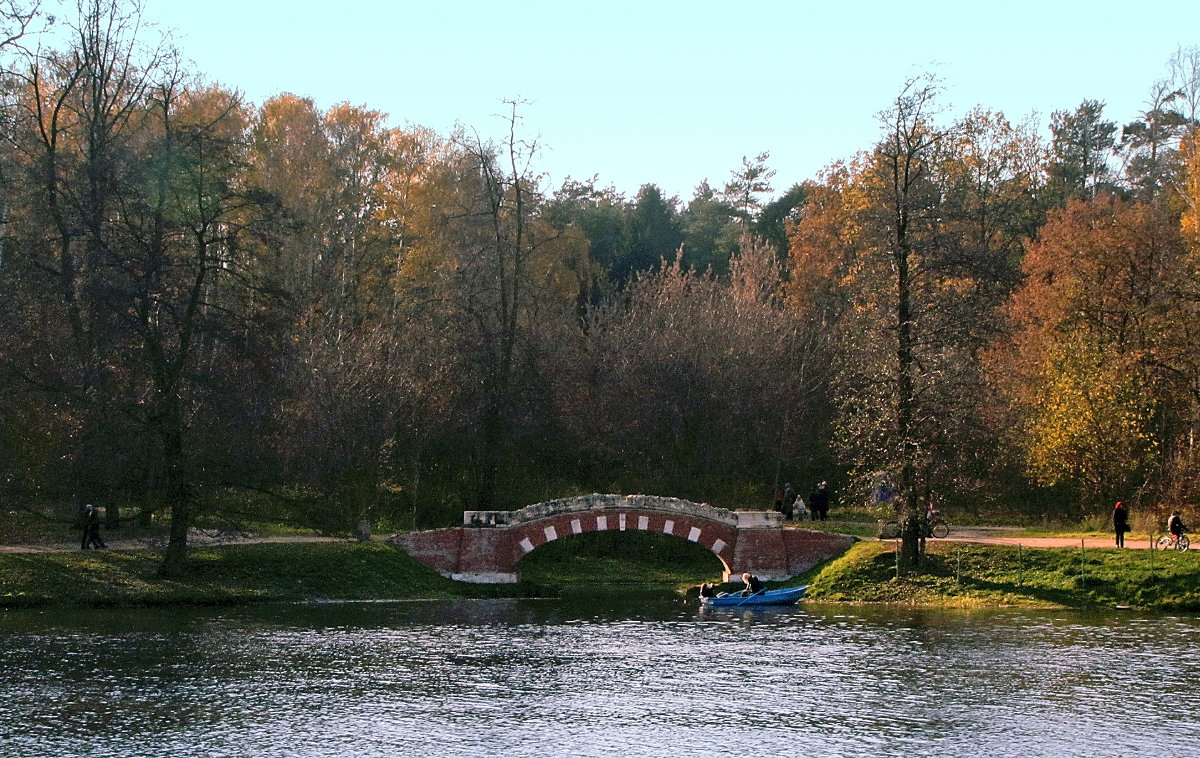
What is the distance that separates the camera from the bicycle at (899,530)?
147 ft

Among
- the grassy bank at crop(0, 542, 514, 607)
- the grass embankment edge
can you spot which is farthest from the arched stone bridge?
the grassy bank at crop(0, 542, 514, 607)

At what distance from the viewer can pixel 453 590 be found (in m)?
45.5

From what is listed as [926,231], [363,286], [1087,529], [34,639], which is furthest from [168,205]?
[1087,529]

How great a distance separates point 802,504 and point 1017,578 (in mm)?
13202

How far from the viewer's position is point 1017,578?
141 ft

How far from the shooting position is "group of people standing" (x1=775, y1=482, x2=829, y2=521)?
54688 mm

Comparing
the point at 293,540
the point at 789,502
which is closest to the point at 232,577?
the point at 293,540

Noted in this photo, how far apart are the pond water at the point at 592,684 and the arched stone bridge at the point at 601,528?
6.35 meters

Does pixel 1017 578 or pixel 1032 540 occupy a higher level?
pixel 1032 540

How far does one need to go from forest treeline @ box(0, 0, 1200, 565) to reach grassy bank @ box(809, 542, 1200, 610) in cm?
229

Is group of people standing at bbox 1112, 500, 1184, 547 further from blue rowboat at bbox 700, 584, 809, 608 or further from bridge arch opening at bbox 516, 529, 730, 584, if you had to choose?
bridge arch opening at bbox 516, 529, 730, 584

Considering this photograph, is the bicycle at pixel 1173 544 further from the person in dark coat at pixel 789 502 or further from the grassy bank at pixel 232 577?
the grassy bank at pixel 232 577

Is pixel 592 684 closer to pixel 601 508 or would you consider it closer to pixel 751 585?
pixel 751 585

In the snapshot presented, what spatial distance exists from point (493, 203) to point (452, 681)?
1134 inches
